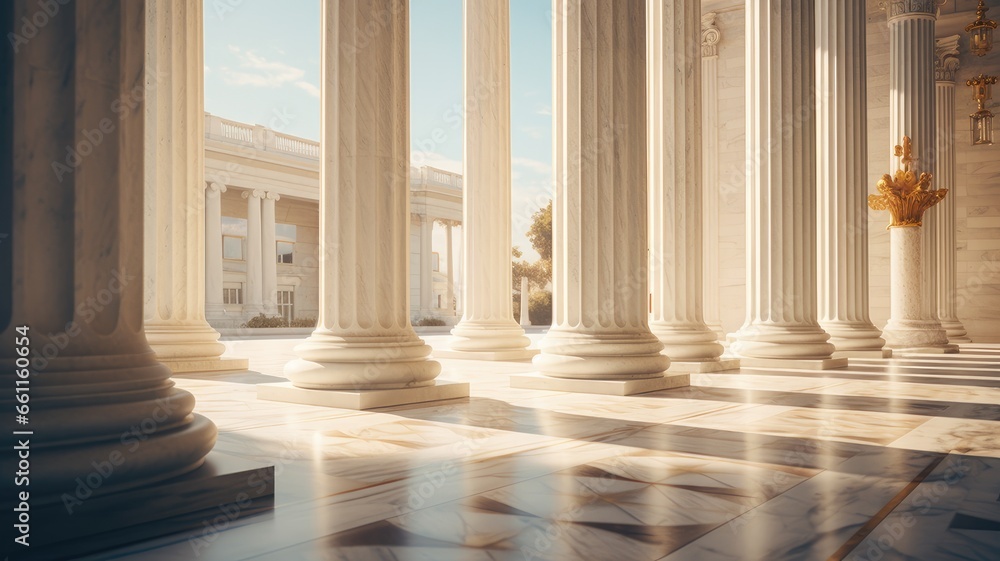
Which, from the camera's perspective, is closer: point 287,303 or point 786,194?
point 786,194

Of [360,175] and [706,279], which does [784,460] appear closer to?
[360,175]

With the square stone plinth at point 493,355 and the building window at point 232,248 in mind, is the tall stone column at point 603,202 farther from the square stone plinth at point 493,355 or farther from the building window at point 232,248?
the building window at point 232,248

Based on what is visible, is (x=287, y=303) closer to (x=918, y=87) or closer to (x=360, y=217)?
(x=918, y=87)

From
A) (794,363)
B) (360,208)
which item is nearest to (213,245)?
(794,363)

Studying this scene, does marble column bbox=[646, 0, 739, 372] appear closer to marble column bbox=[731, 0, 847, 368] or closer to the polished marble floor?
marble column bbox=[731, 0, 847, 368]

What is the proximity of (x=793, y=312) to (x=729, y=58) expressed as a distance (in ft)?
128

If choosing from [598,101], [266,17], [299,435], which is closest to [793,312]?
[598,101]

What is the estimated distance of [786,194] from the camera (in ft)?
139

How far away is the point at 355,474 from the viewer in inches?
563

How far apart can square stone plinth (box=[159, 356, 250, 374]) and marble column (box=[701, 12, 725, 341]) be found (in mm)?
38875

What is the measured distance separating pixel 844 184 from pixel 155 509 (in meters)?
46.1

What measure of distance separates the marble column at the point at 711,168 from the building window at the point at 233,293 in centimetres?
8697

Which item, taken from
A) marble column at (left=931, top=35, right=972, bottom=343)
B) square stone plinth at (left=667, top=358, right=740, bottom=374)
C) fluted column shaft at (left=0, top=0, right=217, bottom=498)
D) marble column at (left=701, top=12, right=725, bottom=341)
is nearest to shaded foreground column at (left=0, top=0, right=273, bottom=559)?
fluted column shaft at (left=0, top=0, right=217, bottom=498)

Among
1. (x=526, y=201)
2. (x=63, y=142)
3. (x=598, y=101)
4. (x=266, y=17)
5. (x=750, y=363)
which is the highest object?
(x=266, y=17)
